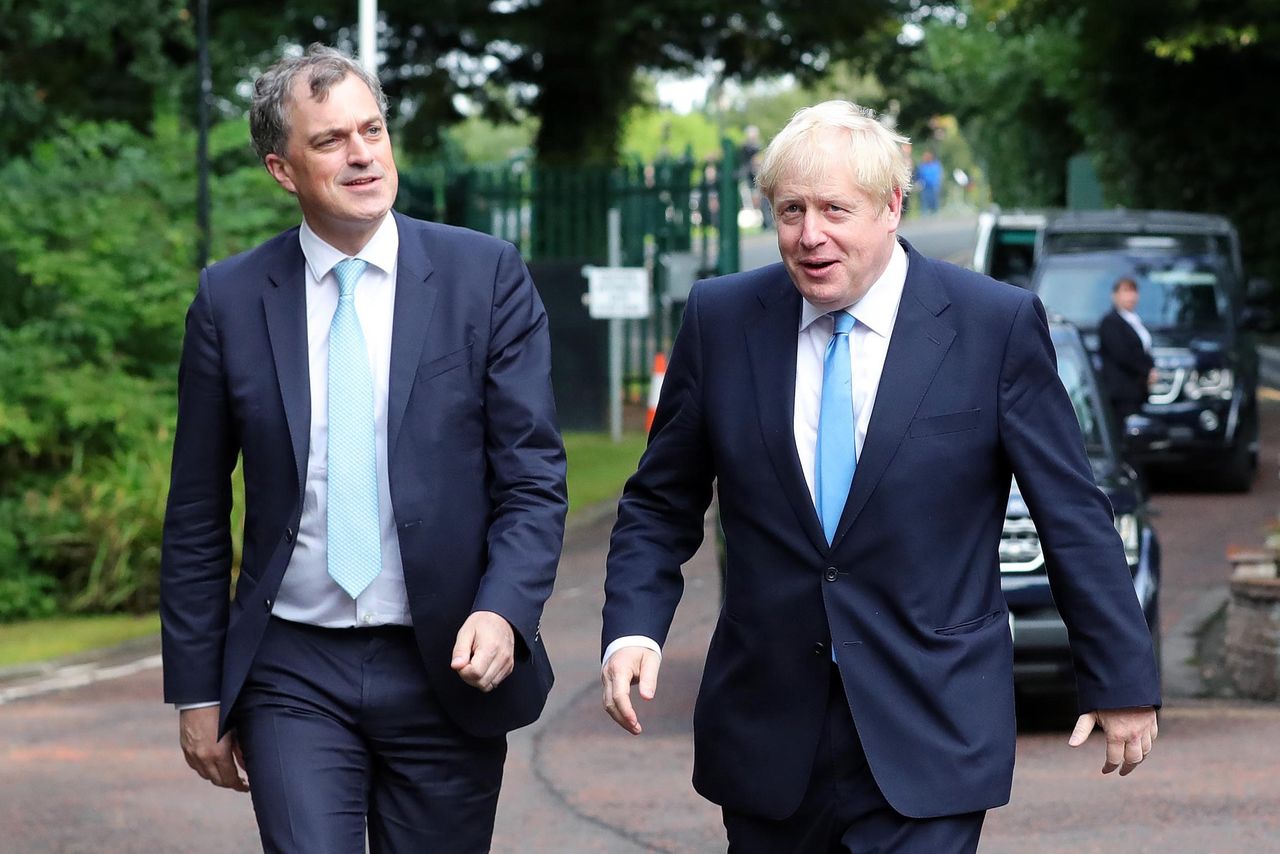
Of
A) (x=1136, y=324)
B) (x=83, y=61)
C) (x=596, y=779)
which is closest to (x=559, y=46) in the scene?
(x=83, y=61)

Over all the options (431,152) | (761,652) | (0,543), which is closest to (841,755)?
(761,652)

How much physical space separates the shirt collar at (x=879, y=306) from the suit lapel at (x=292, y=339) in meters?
0.92

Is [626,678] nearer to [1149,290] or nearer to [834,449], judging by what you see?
[834,449]

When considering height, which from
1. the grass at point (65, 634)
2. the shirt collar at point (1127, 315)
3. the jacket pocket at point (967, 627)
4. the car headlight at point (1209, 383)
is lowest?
the grass at point (65, 634)

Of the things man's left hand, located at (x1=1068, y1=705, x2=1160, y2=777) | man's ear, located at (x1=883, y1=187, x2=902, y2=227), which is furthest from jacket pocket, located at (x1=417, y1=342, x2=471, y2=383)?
man's left hand, located at (x1=1068, y1=705, x2=1160, y2=777)

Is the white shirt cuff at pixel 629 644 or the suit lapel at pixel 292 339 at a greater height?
the suit lapel at pixel 292 339

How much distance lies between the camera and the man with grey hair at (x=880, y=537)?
3.59 meters

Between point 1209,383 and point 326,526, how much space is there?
552 inches

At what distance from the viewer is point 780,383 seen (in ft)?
12.1

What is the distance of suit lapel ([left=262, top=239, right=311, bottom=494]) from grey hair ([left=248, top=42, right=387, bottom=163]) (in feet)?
0.75

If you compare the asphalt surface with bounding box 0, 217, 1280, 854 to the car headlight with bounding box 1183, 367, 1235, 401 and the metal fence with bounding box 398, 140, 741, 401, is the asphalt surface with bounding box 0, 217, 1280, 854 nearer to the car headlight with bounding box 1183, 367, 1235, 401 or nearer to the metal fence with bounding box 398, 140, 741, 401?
the car headlight with bounding box 1183, 367, 1235, 401

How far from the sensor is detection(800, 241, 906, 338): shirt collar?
146 inches

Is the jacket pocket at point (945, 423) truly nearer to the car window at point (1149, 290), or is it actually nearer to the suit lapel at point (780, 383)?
the suit lapel at point (780, 383)

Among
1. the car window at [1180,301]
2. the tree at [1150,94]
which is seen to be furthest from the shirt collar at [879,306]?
the tree at [1150,94]
